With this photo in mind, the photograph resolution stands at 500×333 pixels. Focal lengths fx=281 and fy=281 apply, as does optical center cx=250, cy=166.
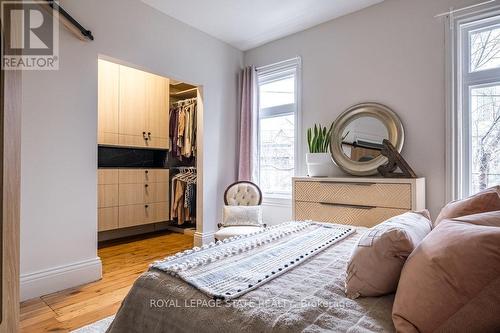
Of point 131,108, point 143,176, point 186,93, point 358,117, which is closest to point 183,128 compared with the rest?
point 186,93

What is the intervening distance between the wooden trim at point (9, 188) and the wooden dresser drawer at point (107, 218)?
354 centimetres

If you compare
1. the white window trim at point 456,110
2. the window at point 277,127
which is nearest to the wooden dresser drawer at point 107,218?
the window at point 277,127

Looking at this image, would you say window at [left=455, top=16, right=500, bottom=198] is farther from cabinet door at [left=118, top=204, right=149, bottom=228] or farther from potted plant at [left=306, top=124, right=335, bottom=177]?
cabinet door at [left=118, top=204, right=149, bottom=228]

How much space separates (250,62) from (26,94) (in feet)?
8.81

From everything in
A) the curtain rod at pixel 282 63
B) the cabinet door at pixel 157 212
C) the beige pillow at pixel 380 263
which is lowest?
the cabinet door at pixel 157 212

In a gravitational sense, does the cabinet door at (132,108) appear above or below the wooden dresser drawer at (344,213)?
above

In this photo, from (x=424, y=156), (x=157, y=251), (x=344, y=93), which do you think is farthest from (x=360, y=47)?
(x=157, y=251)

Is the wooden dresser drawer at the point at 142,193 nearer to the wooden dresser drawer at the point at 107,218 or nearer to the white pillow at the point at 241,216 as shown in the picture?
the wooden dresser drawer at the point at 107,218

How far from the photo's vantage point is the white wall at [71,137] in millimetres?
2178

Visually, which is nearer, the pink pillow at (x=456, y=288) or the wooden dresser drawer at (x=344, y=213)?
the pink pillow at (x=456, y=288)

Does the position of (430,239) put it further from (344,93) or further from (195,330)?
(344,93)

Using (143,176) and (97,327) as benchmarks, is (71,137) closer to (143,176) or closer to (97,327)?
(97,327)

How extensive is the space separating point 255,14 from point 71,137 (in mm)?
2248

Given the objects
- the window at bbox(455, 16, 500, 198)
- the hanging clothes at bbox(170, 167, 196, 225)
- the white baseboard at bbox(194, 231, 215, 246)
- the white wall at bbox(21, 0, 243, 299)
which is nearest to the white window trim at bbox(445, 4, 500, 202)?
the window at bbox(455, 16, 500, 198)
